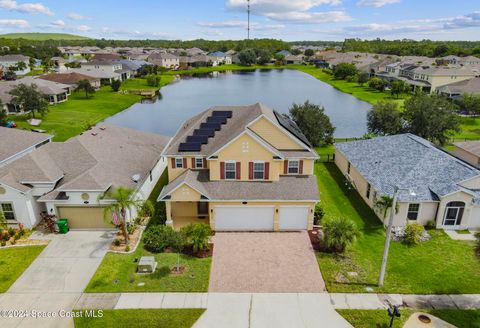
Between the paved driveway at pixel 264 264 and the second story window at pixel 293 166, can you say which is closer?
the paved driveway at pixel 264 264

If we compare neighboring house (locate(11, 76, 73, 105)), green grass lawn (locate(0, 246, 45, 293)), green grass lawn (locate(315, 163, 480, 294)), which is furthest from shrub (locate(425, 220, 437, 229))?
neighboring house (locate(11, 76, 73, 105))

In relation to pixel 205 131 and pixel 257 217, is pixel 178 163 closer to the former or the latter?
pixel 205 131

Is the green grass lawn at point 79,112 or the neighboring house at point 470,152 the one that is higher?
the neighboring house at point 470,152

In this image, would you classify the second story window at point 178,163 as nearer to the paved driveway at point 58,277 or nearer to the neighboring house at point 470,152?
the paved driveway at point 58,277

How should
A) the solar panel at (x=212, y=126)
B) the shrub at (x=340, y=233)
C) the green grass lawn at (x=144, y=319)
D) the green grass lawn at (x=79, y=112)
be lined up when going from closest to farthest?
1. the green grass lawn at (x=144, y=319)
2. the shrub at (x=340, y=233)
3. the solar panel at (x=212, y=126)
4. the green grass lawn at (x=79, y=112)

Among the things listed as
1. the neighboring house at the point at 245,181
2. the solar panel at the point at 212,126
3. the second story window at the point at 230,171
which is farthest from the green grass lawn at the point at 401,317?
the solar panel at the point at 212,126

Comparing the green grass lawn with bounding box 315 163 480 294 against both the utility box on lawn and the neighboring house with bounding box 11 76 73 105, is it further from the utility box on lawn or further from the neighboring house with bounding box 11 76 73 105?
the neighboring house with bounding box 11 76 73 105
